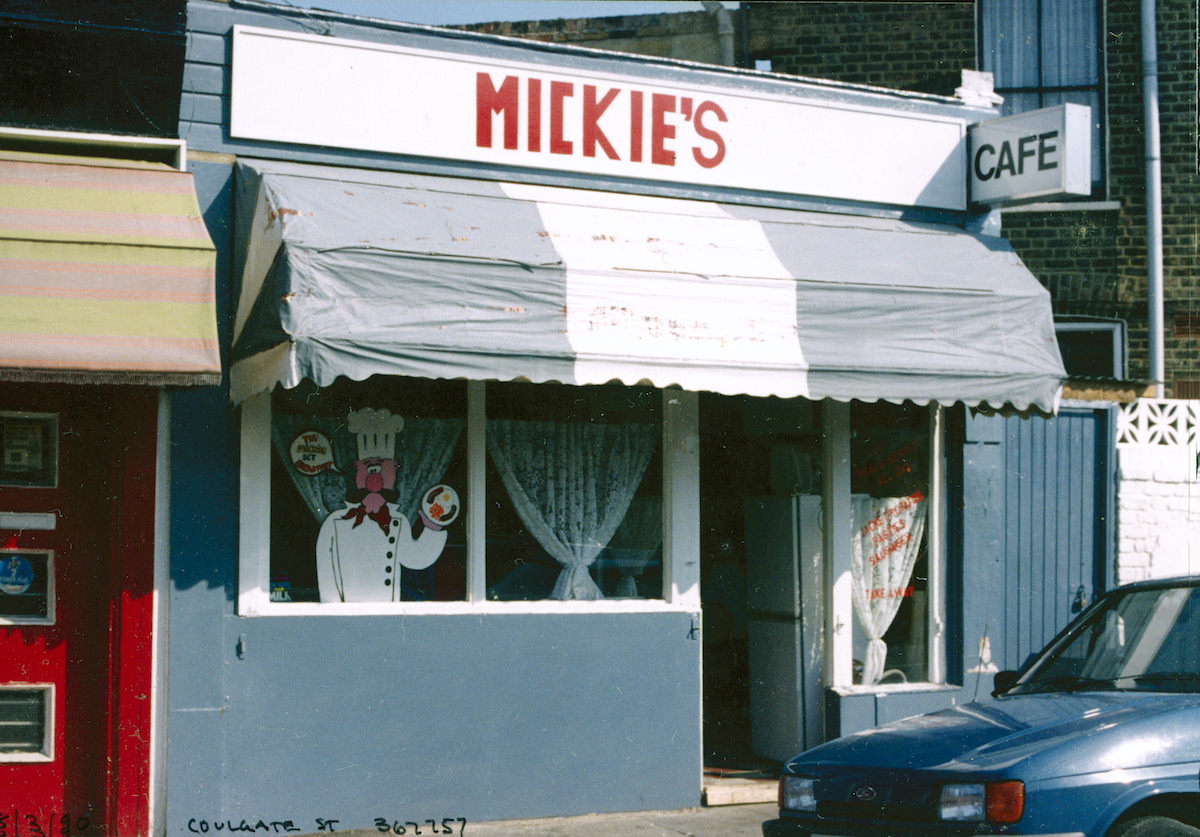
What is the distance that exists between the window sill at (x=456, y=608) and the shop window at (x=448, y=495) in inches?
0.7

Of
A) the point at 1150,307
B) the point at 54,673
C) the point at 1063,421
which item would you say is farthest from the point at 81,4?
the point at 1150,307

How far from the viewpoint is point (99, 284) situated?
20.3ft

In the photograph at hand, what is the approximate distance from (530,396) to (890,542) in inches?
107

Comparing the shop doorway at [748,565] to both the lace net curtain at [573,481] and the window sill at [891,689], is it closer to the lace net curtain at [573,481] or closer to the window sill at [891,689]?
the window sill at [891,689]

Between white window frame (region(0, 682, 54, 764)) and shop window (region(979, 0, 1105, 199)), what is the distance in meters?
10.2

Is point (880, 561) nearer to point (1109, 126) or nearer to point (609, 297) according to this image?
point (609, 297)

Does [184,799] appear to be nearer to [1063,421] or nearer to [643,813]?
[643,813]

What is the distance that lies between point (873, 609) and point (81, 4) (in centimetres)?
607

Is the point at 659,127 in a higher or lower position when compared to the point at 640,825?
higher

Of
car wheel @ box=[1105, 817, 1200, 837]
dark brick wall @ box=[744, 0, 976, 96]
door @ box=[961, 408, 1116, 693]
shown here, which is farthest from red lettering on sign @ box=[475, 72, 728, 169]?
dark brick wall @ box=[744, 0, 976, 96]

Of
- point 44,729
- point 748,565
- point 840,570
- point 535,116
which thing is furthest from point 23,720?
point 840,570

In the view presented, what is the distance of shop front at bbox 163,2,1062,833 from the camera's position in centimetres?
685

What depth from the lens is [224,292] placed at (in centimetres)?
716

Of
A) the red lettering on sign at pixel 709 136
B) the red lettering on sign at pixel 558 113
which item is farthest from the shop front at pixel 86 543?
the red lettering on sign at pixel 709 136
